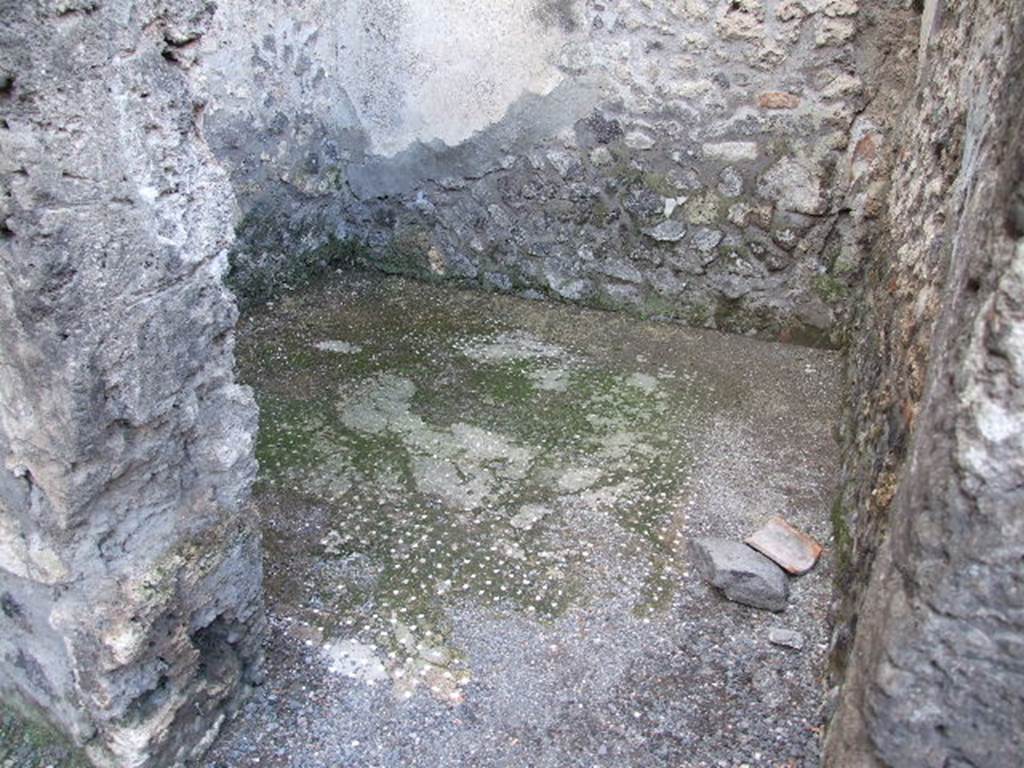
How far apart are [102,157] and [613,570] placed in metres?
1.72

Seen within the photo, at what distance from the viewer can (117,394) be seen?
5.02ft

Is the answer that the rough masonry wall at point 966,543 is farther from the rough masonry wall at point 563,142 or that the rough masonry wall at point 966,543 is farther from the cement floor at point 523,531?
the rough masonry wall at point 563,142

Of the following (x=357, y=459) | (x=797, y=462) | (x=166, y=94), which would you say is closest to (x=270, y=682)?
(x=357, y=459)

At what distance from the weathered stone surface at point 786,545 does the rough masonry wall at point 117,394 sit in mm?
1460

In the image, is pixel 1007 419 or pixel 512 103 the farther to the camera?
pixel 512 103

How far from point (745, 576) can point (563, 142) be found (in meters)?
2.26

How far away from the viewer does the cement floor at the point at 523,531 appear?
2.02 m

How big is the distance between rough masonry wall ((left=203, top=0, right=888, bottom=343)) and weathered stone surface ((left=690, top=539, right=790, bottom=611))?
1662 millimetres

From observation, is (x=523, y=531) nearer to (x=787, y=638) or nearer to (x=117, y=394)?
(x=787, y=638)

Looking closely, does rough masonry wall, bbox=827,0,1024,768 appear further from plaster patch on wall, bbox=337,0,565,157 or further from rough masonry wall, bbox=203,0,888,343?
plaster patch on wall, bbox=337,0,565,157

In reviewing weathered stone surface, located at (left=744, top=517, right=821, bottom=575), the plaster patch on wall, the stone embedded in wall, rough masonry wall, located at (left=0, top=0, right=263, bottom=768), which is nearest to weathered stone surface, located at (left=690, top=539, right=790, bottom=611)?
weathered stone surface, located at (left=744, top=517, right=821, bottom=575)

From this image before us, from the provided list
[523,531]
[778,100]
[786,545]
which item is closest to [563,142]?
[778,100]

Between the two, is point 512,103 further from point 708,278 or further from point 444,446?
point 444,446

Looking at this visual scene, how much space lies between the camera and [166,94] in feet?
4.91
